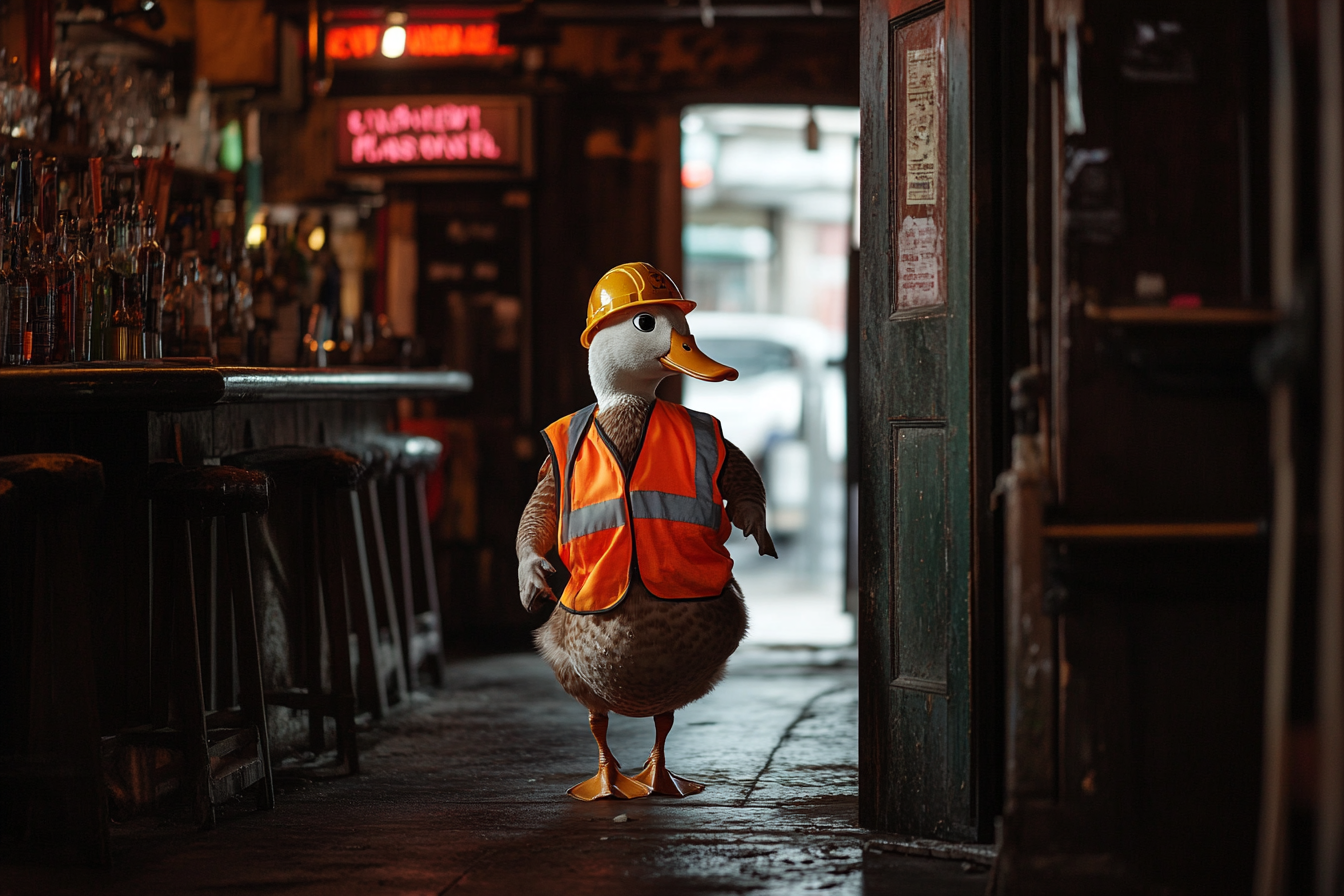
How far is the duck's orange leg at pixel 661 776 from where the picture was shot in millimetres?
3863

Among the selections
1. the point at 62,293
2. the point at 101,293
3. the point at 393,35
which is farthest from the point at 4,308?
the point at 393,35

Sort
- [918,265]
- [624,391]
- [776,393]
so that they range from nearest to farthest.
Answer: [918,265] → [624,391] → [776,393]

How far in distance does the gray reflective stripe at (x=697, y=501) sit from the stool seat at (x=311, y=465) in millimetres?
1247

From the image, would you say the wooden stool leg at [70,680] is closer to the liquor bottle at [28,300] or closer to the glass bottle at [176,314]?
the liquor bottle at [28,300]

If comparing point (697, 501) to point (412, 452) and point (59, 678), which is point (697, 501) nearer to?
point (59, 678)

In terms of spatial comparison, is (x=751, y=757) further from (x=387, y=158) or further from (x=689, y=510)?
(x=387, y=158)

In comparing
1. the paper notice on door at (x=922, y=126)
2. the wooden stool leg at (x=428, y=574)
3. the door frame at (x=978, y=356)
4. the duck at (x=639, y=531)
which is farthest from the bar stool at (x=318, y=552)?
the paper notice on door at (x=922, y=126)

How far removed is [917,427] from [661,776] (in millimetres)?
1259

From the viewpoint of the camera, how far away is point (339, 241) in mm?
7785

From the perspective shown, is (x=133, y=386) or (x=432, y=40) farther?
(x=432, y=40)

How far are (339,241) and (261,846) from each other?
497 cm

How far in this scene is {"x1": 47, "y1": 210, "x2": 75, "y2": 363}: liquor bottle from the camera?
12.8 feet

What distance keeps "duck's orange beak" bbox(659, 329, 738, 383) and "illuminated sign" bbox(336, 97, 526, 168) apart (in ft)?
10.8

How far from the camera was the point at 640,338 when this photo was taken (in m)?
3.76
